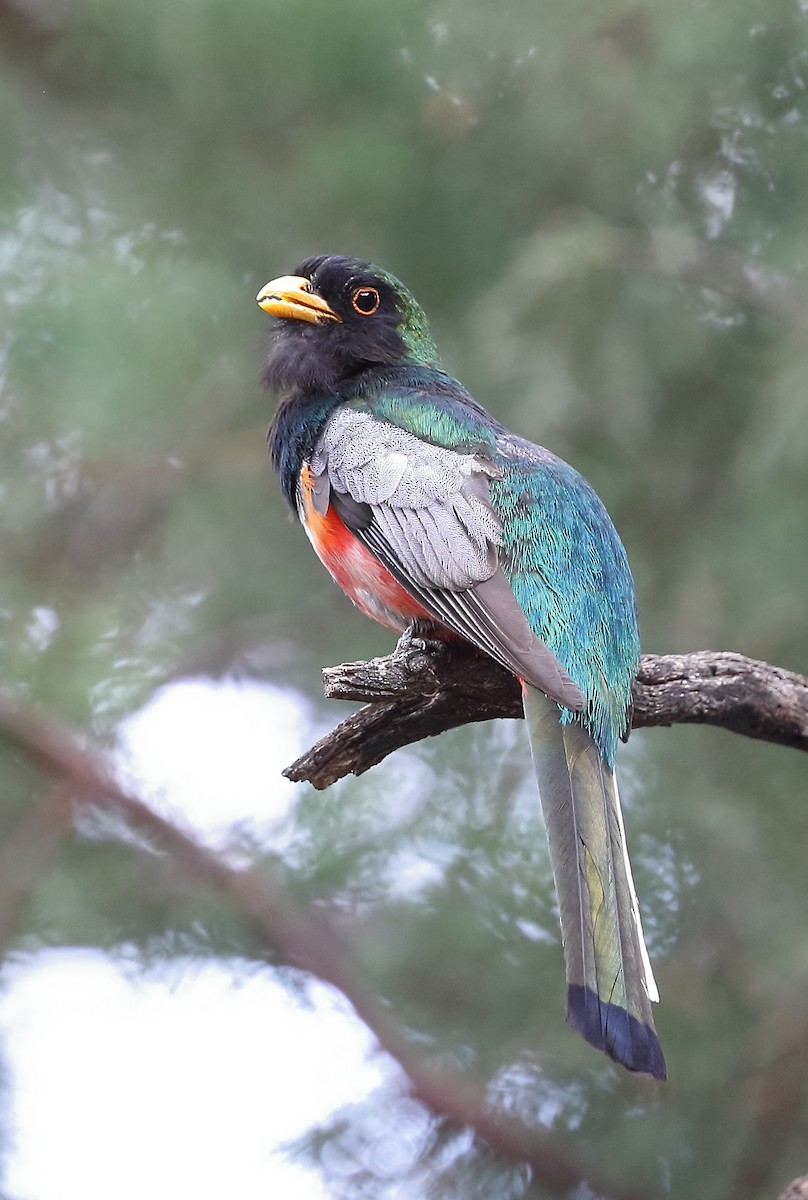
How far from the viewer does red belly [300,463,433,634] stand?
3789mm

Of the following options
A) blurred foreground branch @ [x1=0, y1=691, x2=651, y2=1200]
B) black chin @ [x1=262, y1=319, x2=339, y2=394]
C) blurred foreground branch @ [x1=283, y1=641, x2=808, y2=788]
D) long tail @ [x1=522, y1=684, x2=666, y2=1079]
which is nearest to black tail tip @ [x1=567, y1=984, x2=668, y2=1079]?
long tail @ [x1=522, y1=684, x2=666, y2=1079]

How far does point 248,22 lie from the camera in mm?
5258

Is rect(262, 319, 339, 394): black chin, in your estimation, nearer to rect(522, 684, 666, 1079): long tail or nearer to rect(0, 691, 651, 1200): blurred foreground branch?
rect(522, 684, 666, 1079): long tail

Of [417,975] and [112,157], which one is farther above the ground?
[112,157]

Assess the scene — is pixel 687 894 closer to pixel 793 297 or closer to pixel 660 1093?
pixel 660 1093

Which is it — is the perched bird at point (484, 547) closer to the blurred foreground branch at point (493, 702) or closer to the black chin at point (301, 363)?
the black chin at point (301, 363)

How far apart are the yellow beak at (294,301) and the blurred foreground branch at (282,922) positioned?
1.70 m

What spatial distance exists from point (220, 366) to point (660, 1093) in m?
2.95

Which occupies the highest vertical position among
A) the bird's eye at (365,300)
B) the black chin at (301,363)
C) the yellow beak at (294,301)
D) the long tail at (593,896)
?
the bird's eye at (365,300)

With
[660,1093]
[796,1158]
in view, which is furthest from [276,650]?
[796,1158]

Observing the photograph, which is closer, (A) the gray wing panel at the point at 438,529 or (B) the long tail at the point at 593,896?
(B) the long tail at the point at 593,896

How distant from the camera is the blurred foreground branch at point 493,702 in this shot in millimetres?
3508

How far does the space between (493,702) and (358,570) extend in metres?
0.52

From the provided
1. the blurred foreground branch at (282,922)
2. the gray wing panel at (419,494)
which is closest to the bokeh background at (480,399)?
the blurred foreground branch at (282,922)
